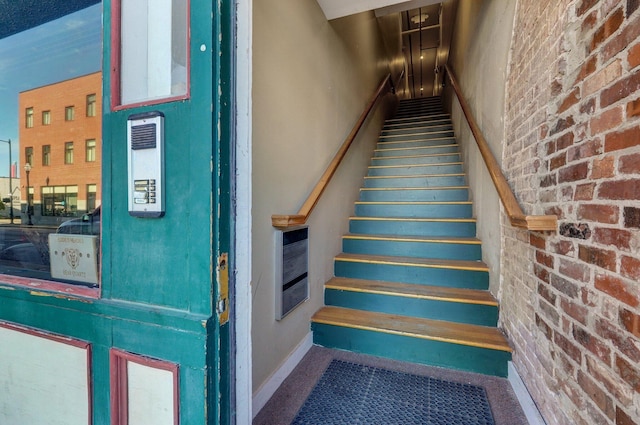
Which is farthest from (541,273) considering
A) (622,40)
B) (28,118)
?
(28,118)

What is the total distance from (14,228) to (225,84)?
117 centimetres

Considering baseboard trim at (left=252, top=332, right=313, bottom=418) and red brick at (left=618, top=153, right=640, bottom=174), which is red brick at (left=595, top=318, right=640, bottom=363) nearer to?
red brick at (left=618, top=153, right=640, bottom=174)

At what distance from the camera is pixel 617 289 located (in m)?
0.88

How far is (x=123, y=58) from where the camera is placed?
83 centimetres

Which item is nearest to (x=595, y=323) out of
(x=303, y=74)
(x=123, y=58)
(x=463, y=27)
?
(x=123, y=58)

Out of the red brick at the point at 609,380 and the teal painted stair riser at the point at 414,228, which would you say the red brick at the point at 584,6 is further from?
the teal painted stair riser at the point at 414,228

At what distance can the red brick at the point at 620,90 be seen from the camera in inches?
31.8

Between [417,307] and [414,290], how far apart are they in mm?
138

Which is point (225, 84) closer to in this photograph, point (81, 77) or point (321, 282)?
point (81, 77)

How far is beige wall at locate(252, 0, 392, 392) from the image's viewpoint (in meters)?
1.50

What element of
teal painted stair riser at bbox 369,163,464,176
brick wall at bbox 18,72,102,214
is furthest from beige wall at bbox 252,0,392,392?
teal painted stair riser at bbox 369,163,464,176

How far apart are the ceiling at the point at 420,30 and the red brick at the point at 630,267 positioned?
7.14 feet

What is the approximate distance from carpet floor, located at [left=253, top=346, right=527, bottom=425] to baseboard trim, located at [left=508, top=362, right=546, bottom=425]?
0.03 m

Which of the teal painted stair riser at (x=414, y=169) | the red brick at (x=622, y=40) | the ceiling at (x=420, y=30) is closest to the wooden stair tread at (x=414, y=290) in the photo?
the red brick at (x=622, y=40)
